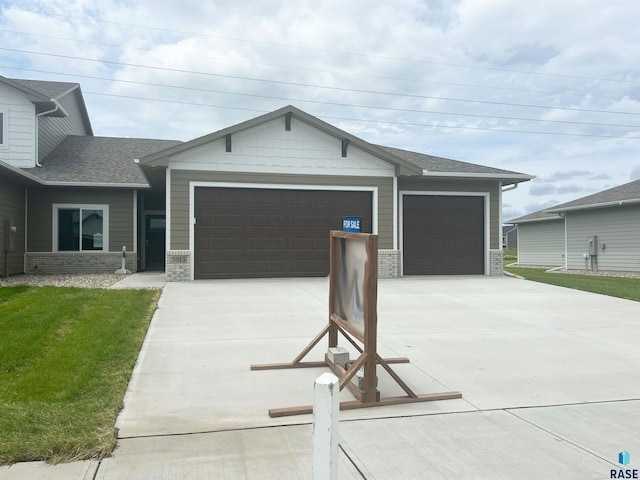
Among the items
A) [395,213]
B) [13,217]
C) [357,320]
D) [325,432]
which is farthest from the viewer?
[395,213]

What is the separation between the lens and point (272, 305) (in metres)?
9.85

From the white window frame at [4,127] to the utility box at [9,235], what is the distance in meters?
3.23

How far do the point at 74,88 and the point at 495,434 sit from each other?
69.2ft

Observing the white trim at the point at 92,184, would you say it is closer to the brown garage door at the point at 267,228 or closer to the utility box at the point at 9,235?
the utility box at the point at 9,235

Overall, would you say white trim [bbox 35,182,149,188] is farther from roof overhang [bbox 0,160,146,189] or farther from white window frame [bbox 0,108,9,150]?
→ white window frame [bbox 0,108,9,150]

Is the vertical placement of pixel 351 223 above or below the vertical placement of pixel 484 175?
below

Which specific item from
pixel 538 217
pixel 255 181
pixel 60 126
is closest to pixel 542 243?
pixel 538 217

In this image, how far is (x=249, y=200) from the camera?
567 inches

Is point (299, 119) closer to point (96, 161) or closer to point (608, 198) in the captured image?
point (96, 161)

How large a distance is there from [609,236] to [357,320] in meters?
21.9

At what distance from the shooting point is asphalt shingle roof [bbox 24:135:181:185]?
53.3 ft

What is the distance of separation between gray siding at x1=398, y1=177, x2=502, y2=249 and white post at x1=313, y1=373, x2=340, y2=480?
14.1 m

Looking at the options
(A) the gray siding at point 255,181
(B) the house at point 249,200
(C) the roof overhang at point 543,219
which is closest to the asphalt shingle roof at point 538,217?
(C) the roof overhang at point 543,219

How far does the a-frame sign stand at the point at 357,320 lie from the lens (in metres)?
4.51
